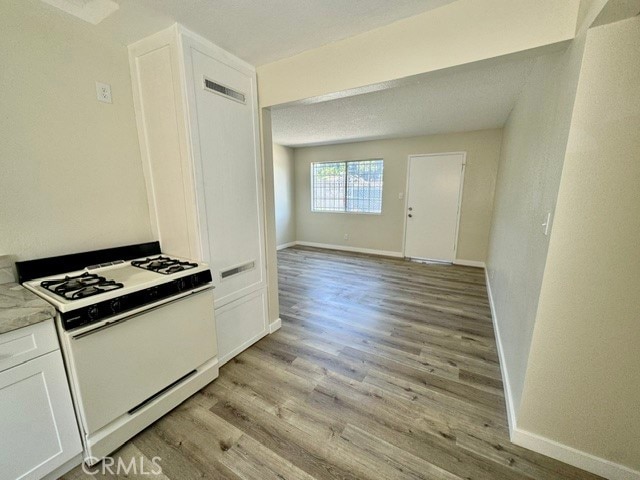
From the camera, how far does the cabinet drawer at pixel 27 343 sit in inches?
38.8

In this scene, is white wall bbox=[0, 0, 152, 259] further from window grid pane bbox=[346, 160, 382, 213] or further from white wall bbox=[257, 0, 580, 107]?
window grid pane bbox=[346, 160, 382, 213]

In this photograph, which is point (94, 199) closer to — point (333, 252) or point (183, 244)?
point (183, 244)

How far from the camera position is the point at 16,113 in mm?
1357

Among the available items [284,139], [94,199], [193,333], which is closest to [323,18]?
[94,199]

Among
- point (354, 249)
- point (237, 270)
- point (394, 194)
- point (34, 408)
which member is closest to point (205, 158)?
point (237, 270)

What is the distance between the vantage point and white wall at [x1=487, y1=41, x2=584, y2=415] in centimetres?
119

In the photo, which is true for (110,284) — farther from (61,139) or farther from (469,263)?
(469,263)

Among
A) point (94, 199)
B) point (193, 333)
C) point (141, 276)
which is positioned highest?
point (94, 199)

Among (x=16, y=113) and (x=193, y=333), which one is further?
(x=193, y=333)

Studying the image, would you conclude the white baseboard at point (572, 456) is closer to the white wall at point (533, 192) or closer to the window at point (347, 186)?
the white wall at point (533, 192)

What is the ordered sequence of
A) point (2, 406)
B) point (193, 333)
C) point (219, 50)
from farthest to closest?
point (219, 50)
point (193, 333)
point (2, 406)

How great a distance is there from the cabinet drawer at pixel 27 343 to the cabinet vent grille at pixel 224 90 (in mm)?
1597

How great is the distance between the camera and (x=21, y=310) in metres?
1.05

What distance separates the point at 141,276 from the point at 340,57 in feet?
6.29
